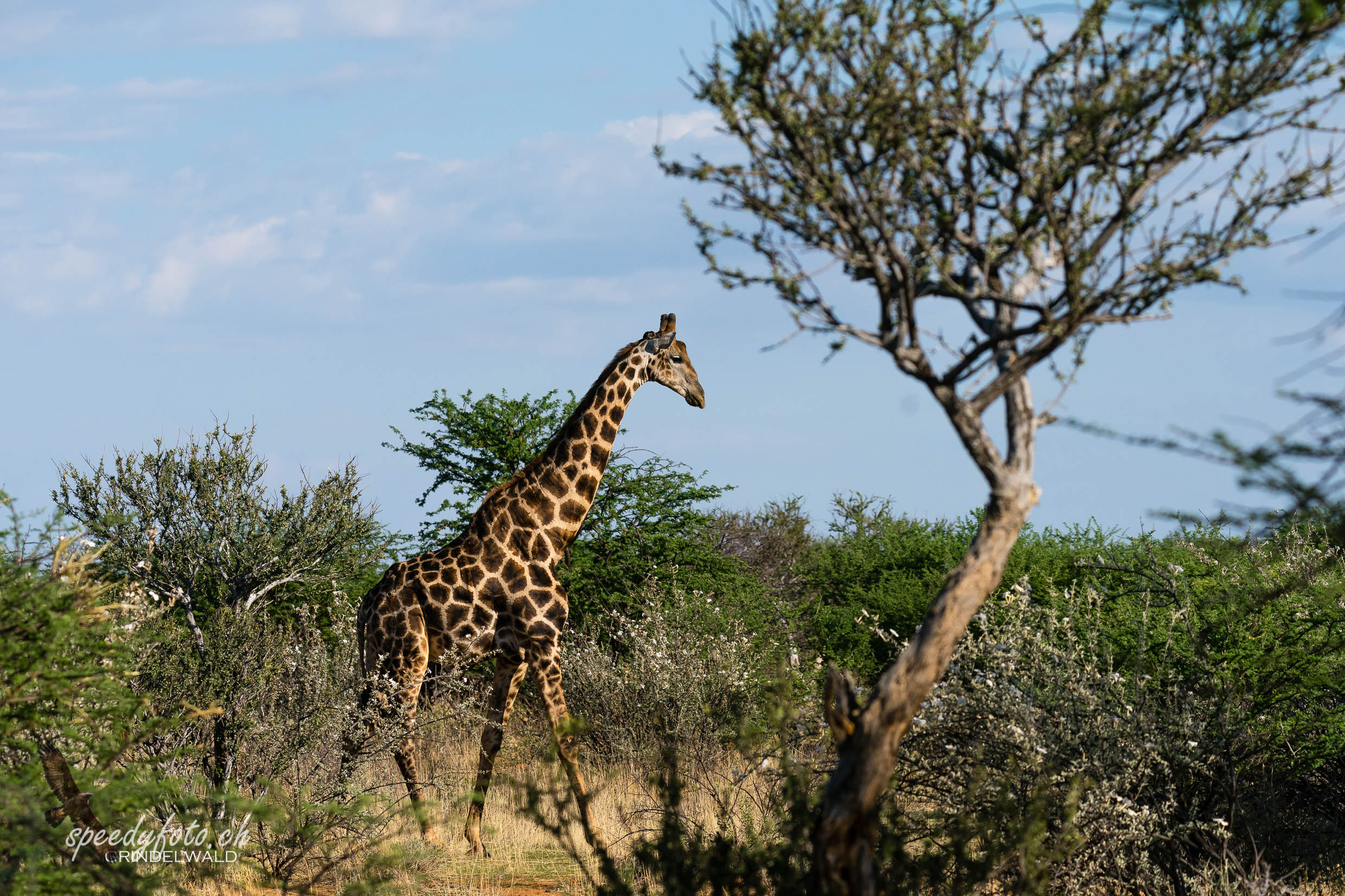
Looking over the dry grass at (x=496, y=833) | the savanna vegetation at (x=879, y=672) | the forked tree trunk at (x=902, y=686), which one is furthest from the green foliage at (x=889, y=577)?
the forked tree trunk at (x=902, y=686)

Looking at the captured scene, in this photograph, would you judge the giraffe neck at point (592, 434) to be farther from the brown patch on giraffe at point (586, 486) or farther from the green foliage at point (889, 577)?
the green foliage at point (889, 577)

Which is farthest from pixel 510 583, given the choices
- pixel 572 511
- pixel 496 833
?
pixel 496 833

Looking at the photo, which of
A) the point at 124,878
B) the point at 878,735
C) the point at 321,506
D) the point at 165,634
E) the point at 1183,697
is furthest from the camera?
the point at 321,506

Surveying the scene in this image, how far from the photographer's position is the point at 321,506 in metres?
15.5

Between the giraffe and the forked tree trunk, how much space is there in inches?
183

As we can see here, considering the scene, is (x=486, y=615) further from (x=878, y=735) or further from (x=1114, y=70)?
(x=1114, y=70)

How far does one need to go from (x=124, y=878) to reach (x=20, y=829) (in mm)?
606

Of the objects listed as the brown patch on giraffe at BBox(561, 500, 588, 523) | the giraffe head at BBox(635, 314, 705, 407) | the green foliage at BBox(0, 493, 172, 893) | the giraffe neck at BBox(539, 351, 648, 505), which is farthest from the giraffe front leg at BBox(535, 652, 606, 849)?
the green foliage at BBox(0, 493, 172, 893)

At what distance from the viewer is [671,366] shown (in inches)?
384

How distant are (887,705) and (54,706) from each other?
4.28m

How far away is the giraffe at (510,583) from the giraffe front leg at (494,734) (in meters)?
0.01

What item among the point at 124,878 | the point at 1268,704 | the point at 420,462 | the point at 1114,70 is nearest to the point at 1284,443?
the point at 1114,70

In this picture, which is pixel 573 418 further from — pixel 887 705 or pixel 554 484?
pixel 887 705

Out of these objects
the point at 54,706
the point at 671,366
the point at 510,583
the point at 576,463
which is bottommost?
the point at 54,706
